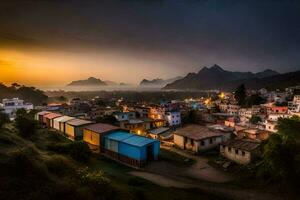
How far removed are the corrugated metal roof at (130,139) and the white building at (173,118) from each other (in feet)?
87.6

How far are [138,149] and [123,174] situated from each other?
4135 mm

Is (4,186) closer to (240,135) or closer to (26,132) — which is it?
(26,132)

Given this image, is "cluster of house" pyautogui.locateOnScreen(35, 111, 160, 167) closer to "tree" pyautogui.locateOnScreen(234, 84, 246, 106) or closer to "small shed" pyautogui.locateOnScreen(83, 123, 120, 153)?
"small shed" pyautogui.locateOnScreen(83, 123, 120, 153)

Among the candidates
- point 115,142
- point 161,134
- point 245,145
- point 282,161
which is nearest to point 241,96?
point 161,134

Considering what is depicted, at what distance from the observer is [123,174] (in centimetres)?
2677

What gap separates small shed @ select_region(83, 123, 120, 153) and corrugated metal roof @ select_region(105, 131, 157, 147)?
1111mm

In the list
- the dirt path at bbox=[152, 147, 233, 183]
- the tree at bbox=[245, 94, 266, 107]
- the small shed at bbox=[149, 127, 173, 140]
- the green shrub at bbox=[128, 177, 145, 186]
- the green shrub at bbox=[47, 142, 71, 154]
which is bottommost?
the dirt path at bbox=[152, 147, 233, 183]

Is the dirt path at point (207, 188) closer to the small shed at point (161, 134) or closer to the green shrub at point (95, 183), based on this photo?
the green shrub at point (95, 183)

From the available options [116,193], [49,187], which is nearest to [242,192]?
[116,193]

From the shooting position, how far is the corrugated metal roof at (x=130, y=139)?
31422 millimetres

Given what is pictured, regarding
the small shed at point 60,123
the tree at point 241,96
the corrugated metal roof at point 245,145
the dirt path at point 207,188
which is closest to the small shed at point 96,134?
the small shed at point 60,123

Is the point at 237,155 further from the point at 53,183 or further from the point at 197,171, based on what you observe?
the point at 53,183

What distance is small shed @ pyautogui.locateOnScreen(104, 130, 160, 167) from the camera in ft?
99.5

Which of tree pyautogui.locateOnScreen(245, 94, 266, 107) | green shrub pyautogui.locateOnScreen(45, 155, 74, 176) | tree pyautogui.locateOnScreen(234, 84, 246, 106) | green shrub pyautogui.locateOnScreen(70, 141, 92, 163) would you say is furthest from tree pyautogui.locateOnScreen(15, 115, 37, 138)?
tree pyautogui.locateOnScreen(234, 84, 246, 106)
